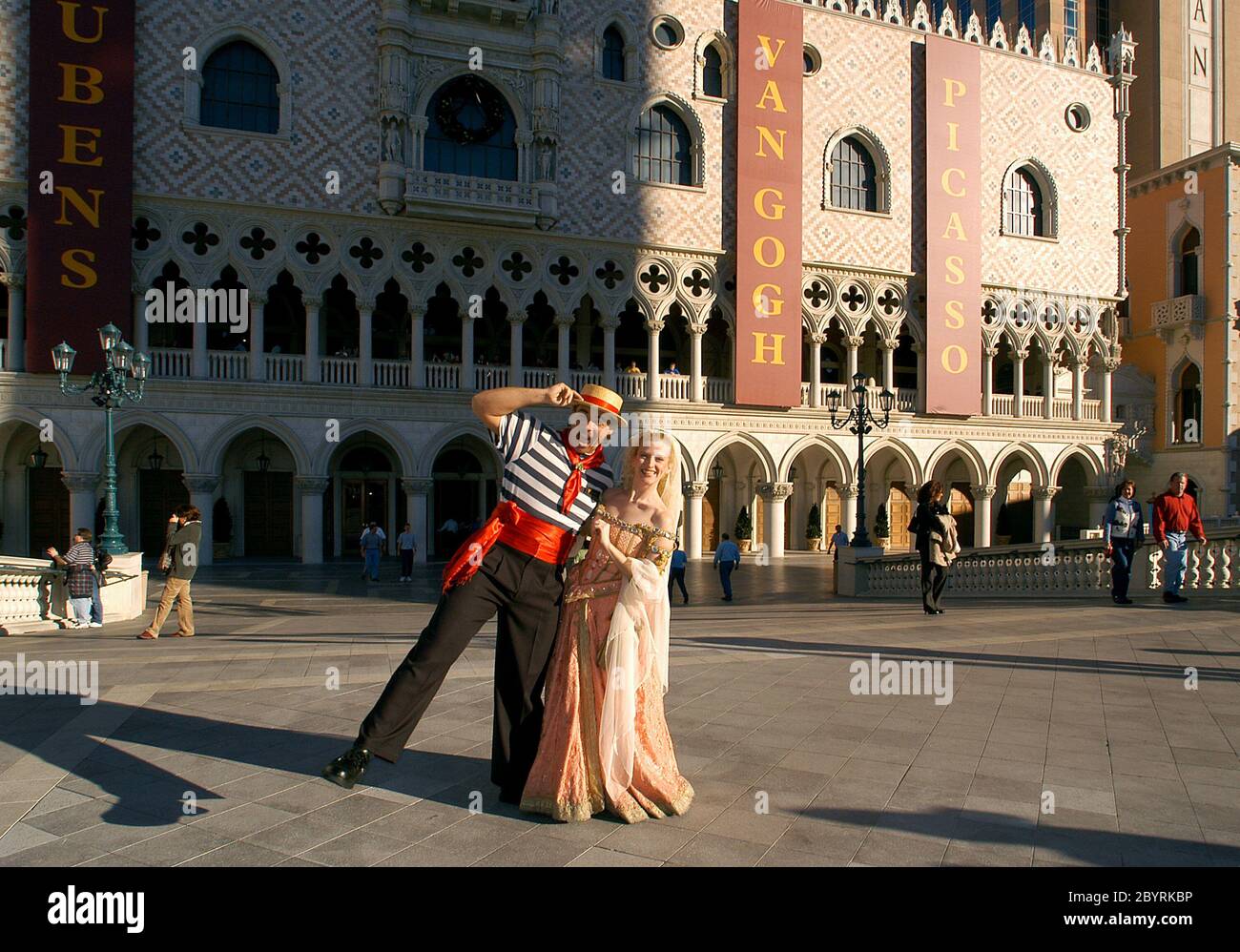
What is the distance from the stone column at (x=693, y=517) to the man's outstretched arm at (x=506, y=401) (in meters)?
20.9

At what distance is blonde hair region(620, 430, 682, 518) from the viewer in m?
4.14

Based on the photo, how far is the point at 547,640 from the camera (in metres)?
4.25

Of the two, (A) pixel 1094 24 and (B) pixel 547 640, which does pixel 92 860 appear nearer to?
(B) pixel 547 640

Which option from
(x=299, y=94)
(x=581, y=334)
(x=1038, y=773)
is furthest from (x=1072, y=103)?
(x=1038, y=773)

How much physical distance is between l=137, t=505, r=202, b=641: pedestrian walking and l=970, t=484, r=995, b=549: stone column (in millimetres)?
24774

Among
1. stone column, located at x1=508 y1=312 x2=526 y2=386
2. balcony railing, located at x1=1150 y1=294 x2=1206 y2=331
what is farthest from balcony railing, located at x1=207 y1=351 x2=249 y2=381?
balcony railing, located at x1=1150 y1=294 x2=1206 y2=331

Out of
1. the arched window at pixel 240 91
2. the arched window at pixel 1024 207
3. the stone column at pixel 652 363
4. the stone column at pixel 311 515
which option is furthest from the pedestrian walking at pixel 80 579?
the arched window at pixel 1024 207

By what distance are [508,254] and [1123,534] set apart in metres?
17.3

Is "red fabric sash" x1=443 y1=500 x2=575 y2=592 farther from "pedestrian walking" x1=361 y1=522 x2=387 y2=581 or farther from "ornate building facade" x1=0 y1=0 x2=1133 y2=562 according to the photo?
"ornate building facade" x1=0 y1=0 x2=1133 y2=562

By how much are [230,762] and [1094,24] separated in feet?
151

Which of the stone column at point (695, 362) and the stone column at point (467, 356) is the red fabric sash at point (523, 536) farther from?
the stone column at point (695, 362)

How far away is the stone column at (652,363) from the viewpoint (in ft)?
82.0

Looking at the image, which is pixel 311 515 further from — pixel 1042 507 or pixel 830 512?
pixel 1042 507

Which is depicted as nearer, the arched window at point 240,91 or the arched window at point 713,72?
the arched window at point 240,91
